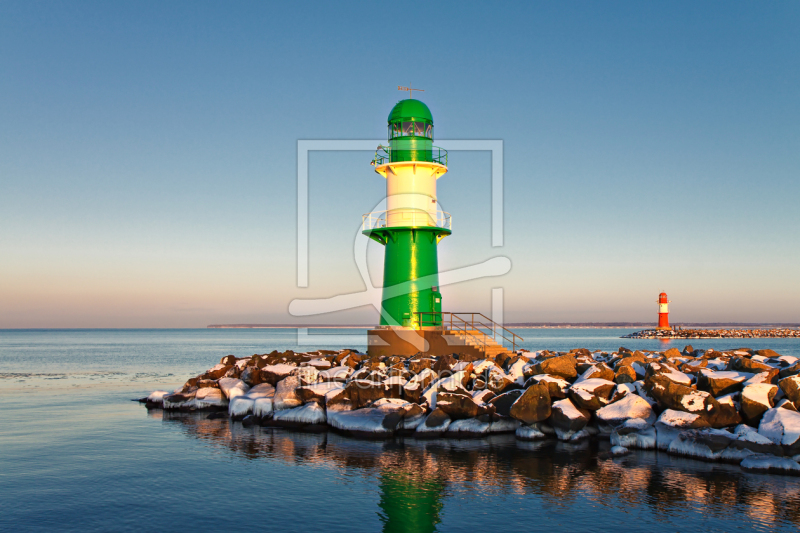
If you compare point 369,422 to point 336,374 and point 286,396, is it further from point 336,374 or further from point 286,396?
point 336,374

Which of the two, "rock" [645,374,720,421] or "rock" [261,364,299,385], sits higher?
"rock" [645,374,720,421]

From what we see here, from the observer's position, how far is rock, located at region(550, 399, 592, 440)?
1421cm

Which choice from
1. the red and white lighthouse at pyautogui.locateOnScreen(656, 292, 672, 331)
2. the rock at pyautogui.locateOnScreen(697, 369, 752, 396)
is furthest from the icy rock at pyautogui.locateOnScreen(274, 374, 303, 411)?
the red and white lighthouse at pyautogui.locateOnScreen(656, 292, 672, 331)

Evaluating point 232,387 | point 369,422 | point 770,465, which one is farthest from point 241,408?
point 770,465

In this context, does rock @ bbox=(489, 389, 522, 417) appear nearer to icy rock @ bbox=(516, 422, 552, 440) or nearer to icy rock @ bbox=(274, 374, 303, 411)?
icy rock @ bbox=(516, 422, 552, 440)

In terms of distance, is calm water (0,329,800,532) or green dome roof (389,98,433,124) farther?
green dome roof (389,98,433,124)

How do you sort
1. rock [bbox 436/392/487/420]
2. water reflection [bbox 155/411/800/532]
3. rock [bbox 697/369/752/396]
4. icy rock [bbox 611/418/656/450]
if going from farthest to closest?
rock [bbox 436/392/487/420], rock [bbox 697/369/752/396], icy rock [bbox 611/418/656/450], water reflection [bbox 155/411/800/532]

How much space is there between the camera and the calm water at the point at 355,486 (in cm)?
948

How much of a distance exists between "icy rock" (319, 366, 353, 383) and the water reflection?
3.60 m

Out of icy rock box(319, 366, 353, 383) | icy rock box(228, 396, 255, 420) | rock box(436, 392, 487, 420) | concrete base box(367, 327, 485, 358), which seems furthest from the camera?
concrete base box(367, 327, 485, 358)

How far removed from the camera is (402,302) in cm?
2155

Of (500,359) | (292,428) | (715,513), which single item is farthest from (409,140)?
(715,513)

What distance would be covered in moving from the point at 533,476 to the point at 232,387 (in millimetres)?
11575

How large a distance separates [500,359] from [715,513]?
979cm
